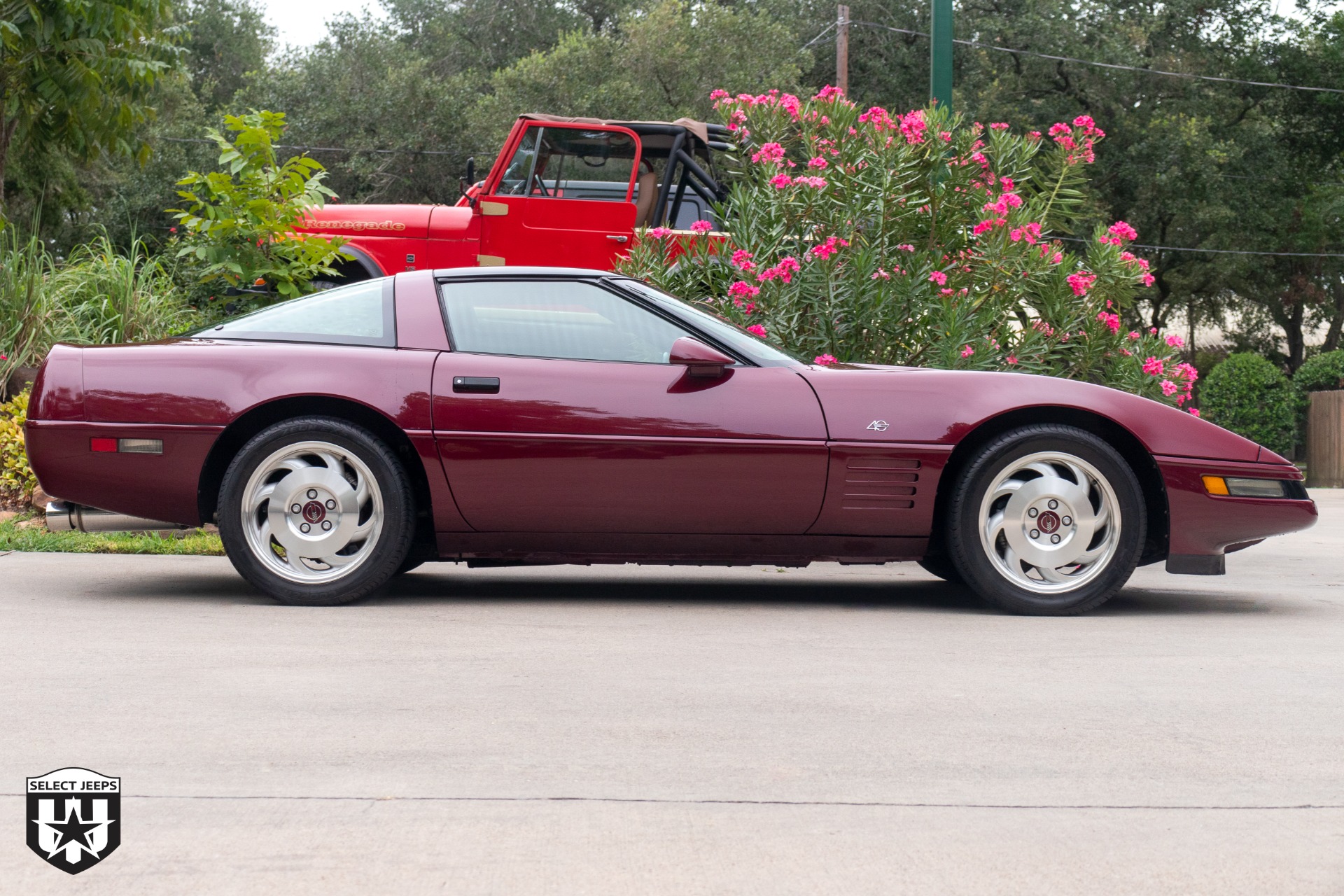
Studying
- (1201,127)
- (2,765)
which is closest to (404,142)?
(1201,127)

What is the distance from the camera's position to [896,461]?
554 cm

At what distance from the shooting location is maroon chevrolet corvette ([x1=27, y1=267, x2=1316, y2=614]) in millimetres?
5496

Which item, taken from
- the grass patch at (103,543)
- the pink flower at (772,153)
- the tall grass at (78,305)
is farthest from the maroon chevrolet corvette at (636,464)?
the tall grass at (78,305)

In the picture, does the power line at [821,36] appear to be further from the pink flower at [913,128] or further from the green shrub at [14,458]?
the green shrub at [14,458]

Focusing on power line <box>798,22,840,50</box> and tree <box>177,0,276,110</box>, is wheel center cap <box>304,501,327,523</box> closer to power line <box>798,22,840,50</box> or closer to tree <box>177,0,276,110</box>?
power line <box>798,22,840,50</box>

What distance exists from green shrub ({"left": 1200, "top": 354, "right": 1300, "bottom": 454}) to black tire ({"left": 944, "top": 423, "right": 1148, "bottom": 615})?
20.9 meters

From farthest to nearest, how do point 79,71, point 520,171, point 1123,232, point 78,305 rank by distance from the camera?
point 520,171 → point 79,71 → point 78,305 → point 1123,232

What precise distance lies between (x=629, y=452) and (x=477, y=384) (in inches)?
25.7

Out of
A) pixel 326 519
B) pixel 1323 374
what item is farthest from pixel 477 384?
pixel 1323 374

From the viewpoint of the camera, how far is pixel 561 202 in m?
11.1

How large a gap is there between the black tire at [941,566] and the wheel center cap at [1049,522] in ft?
1.36

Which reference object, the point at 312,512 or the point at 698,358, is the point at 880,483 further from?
the point at 312,512

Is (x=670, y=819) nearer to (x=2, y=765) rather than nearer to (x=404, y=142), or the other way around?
(x=2, y=765)

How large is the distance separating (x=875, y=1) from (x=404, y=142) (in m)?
11.4
